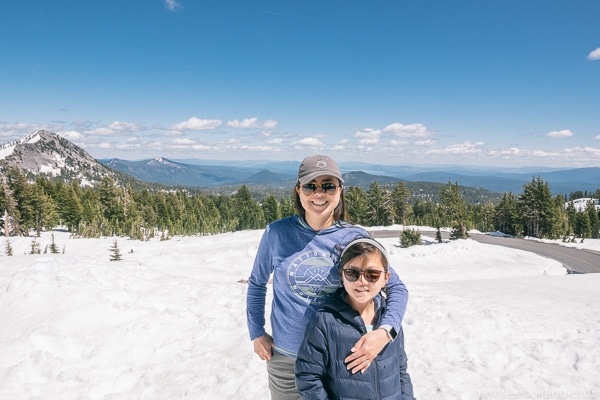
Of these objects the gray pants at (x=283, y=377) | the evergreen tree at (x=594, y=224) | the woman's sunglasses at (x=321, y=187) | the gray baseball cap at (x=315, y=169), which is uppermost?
the gray baseball cap at (x=315, y=169)

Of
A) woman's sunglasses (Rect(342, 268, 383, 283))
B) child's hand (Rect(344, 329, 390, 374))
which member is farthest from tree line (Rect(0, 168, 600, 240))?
child's hand (Rect(344, 329, 390, 374))

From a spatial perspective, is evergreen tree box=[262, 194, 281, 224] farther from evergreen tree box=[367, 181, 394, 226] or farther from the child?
the child

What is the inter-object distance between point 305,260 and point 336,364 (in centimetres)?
86

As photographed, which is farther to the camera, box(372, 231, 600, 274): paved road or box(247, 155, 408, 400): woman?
box(372, 231, 600, 274): paved road

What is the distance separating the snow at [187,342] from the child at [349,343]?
379 centimetres

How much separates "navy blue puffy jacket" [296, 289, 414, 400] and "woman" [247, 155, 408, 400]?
0.84 feet

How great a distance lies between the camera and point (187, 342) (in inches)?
312

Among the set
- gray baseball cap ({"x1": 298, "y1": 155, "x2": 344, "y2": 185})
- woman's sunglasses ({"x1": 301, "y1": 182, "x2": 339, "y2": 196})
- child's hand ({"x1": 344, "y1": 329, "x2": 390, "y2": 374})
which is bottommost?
child's hand ({"x1": 344, "y1": 329, "x2": 390, "y2": 374})

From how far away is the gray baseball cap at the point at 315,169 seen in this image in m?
2.97

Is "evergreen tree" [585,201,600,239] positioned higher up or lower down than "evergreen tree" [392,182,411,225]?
lower down

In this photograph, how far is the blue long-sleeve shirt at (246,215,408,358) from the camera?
2.95 meters

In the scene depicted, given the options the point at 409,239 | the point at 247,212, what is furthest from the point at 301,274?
the point at 247,212

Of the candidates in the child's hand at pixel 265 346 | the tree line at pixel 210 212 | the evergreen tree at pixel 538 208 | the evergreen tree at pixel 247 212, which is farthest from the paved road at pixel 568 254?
the evergreen tree at pixel 247 212

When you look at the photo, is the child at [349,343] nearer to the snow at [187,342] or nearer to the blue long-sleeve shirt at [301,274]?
the blue long-sleeve shirt at [301,274]
